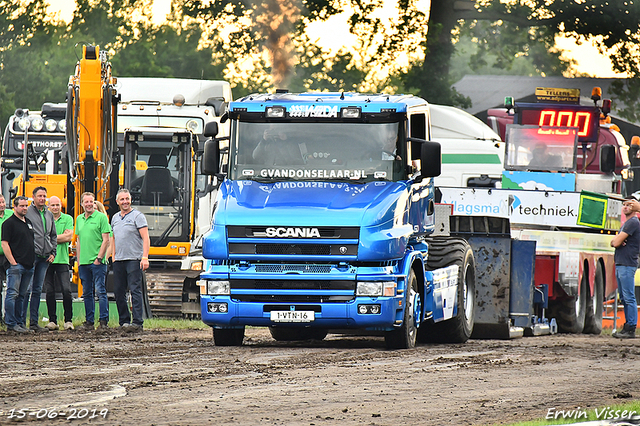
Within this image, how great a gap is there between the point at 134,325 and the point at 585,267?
7548mm

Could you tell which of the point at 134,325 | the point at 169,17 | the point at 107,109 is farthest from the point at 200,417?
the point at 169,17

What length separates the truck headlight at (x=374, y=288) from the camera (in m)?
12.9

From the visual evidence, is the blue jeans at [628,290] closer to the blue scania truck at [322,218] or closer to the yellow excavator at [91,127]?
the blue scania truck at [322,218]

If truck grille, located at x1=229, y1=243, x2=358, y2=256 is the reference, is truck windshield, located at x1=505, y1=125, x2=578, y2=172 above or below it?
above

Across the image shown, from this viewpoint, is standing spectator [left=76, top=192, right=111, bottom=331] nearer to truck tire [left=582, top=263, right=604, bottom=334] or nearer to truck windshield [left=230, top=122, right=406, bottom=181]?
truck windshield [left=230, top=122, right=406, bottom=181]

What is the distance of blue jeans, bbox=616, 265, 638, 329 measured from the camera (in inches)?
713

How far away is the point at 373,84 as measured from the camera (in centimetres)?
4475

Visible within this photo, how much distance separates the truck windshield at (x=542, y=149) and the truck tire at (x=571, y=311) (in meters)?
5.48

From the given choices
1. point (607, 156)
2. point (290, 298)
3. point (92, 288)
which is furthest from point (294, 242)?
point (607, 156)

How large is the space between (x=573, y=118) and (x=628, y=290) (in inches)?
335

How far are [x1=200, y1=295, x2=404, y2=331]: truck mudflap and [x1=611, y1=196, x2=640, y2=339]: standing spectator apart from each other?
6211 mm

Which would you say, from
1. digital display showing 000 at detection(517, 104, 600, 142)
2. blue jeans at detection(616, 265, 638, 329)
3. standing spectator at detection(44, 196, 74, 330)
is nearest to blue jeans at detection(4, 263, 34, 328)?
standing spectator at detection(44, 196, 74, 330)

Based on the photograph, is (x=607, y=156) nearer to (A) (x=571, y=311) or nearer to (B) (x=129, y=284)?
(A) (x=571, y=311)

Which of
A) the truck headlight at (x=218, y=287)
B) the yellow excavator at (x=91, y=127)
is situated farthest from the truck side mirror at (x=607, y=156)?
the truck headlight at (x=218, y=287)
